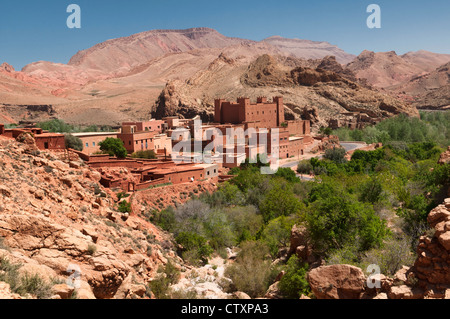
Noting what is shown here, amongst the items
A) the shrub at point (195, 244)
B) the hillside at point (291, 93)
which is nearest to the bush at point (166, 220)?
the shrub at point (195, 244)

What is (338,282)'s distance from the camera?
34.3ft

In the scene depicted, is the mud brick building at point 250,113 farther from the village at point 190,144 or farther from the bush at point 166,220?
the bush at point 166,220

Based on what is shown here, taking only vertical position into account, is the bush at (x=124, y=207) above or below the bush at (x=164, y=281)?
above

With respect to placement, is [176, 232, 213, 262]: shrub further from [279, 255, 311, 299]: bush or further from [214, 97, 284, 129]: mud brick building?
[214, 97, 284, 129]: mud brick building

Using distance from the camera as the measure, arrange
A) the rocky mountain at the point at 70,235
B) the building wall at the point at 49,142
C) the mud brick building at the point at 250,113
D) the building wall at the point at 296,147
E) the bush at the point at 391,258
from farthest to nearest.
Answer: the mud brick building at the point at 250,113
the building wall at the point at 296,147
the building wall at the point at 49,142
the bush at the point at 391,258
the rocky mountain at the point at 70,235

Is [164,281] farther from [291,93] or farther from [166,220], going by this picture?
[291,93]

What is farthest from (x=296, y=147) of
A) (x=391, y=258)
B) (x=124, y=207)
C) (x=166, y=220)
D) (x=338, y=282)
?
(x=338, y=282)

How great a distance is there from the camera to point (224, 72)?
97.9 metres

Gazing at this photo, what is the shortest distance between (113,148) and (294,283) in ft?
68.1

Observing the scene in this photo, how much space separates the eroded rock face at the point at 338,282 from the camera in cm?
1011

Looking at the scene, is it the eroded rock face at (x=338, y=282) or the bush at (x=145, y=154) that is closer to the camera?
the eroded rock face at (x=338, y=282)

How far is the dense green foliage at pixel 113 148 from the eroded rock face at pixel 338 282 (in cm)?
2209

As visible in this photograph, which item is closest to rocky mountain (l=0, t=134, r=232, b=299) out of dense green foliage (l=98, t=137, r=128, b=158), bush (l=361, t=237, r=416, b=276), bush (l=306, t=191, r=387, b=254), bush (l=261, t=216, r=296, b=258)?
bush (l=261, t=216, r=296, b=258)

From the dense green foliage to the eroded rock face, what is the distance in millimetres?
22094
